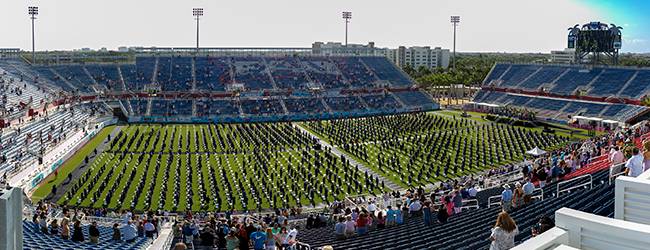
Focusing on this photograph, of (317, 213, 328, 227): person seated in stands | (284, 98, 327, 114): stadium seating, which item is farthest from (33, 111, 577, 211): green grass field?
(284, 98, 327, 114): stadium seating

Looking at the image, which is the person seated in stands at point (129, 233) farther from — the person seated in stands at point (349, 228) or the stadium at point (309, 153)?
the person seated in stands at point (349, 228)

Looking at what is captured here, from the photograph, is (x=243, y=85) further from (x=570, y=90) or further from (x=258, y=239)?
(x=258, y=239)

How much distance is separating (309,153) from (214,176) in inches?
343

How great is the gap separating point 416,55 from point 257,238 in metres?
140

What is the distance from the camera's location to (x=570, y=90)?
61719 mm

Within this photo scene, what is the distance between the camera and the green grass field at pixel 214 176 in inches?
1035

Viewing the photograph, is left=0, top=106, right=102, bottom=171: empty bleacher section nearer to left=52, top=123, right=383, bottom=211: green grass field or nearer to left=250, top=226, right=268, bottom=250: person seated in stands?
left=52, top=123, right=383, bottom=211: green grass field

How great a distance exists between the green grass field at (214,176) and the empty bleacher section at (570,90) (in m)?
28.5

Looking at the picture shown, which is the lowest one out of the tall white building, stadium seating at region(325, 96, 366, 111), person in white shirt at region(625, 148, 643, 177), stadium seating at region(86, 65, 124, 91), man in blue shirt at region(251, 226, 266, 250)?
man in blue shirt at region(251, 226, 266, 250)

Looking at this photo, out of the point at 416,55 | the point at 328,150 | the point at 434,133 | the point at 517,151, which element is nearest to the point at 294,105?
the point at 434,133

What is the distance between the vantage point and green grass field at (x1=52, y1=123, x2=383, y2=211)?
2628cm

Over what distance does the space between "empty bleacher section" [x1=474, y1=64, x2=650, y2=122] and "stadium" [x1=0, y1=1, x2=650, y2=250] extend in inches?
9.5

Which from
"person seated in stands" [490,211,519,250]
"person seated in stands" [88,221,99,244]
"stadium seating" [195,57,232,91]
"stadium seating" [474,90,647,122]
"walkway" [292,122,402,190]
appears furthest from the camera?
"stadium seating" [195,57,232,91]

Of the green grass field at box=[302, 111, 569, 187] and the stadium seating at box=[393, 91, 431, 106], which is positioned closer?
the green grass field at box=[302, 111, 569, 187]
